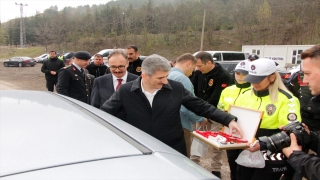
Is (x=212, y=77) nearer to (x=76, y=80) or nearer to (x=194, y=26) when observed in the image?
(x=76, y=80)

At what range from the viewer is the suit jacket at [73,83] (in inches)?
186

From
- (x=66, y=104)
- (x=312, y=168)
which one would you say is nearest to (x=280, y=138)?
(x=312, y=168)

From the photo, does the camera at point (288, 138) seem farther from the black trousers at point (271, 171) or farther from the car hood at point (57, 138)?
the car hood at point (57, 138)

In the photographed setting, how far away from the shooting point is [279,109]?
7.82 feet

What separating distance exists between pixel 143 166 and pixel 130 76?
2713 millimetres

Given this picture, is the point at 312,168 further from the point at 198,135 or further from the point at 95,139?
the point at 95,139

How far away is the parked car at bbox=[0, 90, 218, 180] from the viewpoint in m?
1.02

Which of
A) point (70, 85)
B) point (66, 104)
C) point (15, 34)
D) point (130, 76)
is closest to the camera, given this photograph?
point (66, 104)

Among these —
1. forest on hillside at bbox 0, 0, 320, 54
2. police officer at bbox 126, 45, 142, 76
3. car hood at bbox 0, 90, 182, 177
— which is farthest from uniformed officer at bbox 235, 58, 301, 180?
forest on hillside at bbox 0, 0, 320, 54

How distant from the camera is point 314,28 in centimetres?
4409

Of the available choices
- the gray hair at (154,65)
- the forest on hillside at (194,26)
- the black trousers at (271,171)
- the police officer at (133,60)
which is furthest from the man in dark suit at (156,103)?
the forest on hillside at (194,26)

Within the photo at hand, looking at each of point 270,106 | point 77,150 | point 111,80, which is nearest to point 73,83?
point 111,80

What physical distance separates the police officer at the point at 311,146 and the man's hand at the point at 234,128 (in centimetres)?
49

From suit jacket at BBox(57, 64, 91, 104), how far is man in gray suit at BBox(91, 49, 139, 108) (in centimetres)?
148
